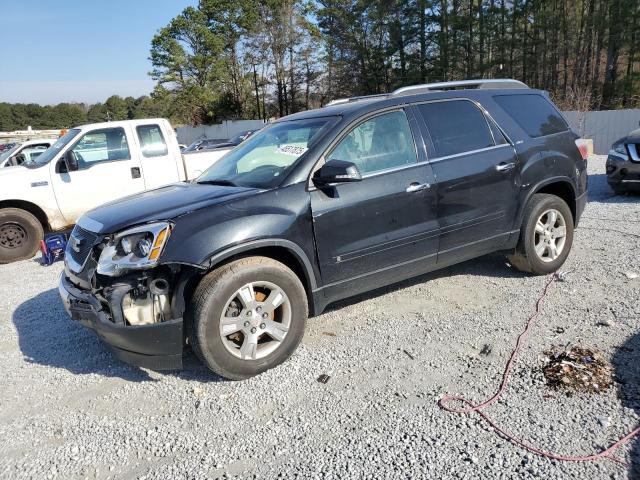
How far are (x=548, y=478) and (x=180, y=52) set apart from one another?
2352 inches

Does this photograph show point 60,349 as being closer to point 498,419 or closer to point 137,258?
point 137,258

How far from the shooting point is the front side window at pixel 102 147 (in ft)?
25.1

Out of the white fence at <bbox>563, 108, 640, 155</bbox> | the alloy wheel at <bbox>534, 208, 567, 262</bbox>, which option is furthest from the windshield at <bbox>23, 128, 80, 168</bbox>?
the white fence at <bbox>563, 108, 640, 155</bbox>

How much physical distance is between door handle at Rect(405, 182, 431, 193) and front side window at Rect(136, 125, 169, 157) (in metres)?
5.31

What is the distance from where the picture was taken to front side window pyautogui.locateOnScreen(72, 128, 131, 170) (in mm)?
7664

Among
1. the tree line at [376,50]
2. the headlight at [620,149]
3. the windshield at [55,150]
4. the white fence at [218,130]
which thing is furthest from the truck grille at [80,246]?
the white fence at [218,130]

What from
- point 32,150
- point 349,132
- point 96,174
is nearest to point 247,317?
point 349,132

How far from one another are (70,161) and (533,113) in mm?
6363

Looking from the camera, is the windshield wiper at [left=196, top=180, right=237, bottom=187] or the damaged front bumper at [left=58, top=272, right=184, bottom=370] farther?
the windshield wiper at [left=196, top=180, right=237, bottom=187]

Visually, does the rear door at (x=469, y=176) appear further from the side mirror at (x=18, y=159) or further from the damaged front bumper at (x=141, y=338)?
the side mirror at (x=18, y=159)

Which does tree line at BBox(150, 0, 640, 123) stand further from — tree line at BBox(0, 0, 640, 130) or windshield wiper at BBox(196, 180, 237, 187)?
windshield wiper at BBox(196, 180, 237, 187)

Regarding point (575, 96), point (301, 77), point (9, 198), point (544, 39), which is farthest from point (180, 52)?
point (9, 198)

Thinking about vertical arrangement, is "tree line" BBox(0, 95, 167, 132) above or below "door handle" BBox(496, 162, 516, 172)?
above

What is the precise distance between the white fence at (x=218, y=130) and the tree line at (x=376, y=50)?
1.29 m
